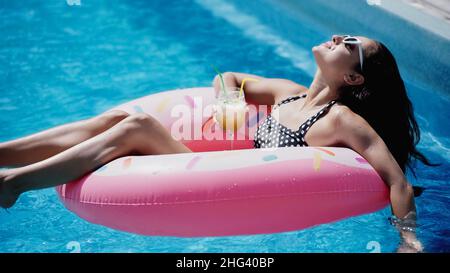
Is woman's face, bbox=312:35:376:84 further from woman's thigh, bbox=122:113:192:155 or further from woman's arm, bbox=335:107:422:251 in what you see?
woman's thigh, bbox=122:113:192:155

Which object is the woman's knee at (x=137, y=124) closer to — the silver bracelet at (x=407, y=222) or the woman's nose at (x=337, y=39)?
the woman's nose at (x=337, y=39)

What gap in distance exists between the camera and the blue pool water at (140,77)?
3887 millimetres

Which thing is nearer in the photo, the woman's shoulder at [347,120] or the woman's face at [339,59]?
the woman's shoulder at [347,120]

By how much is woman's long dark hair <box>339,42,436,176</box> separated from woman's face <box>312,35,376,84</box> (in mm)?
37

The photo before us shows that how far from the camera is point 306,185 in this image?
341cm

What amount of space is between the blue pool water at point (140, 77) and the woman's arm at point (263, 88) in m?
0.86

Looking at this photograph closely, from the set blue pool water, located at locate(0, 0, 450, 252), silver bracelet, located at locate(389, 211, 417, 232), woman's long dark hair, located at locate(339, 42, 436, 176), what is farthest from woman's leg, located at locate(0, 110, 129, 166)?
silver bracelet, located at locate(389, 211, 417, 232)

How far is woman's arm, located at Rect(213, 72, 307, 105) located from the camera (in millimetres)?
4293

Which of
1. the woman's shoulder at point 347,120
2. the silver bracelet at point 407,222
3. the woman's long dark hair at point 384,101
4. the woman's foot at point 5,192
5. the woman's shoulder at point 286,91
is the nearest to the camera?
the woman's foot at point 5,192

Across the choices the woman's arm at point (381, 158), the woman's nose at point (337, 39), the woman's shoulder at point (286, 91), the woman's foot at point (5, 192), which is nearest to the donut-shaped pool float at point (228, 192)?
the woman's arm at point (381, 158)

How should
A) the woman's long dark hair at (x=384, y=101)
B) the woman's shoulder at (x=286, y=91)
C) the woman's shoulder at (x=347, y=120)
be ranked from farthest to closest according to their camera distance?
1. the woman's shoulder at (x=286, y=91)
2. the woman's long dark hair at (x=384, y=101)
3. the woman's shoulder at (x=347, y=120)

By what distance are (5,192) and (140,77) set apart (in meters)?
2.82
